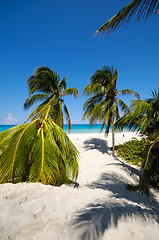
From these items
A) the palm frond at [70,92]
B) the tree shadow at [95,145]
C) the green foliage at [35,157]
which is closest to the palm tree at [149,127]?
the green foliage at [35,157]

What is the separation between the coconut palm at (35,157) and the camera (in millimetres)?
2887

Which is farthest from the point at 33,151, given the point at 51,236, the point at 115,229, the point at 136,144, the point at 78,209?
the point at 136,144

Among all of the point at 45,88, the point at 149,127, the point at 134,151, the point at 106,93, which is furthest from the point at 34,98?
the point at 134,151

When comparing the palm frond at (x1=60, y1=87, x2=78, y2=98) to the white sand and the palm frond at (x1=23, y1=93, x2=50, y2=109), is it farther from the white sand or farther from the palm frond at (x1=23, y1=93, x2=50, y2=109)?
the white sand

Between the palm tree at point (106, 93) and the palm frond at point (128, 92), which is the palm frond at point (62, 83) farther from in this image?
the palm frond at point (128, 92)

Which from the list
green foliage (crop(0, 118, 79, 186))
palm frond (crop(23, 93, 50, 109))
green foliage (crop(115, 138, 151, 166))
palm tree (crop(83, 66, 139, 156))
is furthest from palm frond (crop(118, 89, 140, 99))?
green foliage (crop(0, 118, 79, 186))

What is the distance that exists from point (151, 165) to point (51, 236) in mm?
4055

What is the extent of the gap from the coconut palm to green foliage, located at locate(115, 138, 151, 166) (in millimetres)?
7369

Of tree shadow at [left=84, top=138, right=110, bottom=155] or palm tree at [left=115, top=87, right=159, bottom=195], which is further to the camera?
tree shadow at [left=84, top=138, right=110, bottom=155]

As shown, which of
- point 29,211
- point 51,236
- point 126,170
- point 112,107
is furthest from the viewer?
point 112,107

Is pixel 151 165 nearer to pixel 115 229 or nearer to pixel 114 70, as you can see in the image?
pixel 115 229

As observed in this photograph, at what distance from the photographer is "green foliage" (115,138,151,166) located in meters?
8.99

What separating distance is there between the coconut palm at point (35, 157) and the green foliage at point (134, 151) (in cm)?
737

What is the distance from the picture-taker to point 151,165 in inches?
163
